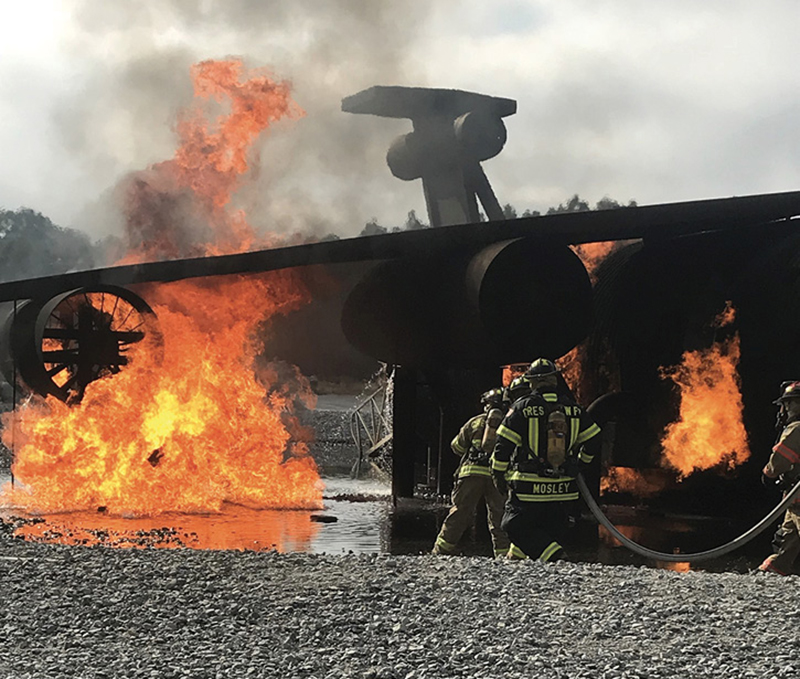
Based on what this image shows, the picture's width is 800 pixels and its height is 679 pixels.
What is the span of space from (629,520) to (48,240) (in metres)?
56.5

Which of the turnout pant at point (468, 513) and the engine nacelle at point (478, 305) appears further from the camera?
the engine nacelle at point (478, 305)

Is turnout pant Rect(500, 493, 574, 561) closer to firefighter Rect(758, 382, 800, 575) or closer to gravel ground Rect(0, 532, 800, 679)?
gravel ground Rect(0, 532, 800, 679)

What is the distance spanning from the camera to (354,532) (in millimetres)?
12719

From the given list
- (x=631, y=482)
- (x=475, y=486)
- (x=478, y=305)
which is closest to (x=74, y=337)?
(x=478, y=305)

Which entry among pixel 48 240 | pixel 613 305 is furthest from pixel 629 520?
pixel 48 240

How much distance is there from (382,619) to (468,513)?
442 cm

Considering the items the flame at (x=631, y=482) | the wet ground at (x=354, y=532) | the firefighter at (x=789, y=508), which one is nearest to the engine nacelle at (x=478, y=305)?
the wet ground at (x=354, y=532)

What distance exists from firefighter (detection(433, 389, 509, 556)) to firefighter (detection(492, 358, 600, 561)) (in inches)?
54.1

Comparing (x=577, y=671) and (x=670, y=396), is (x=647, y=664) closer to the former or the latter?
(x=577, y=671)

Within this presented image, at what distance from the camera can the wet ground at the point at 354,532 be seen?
37.2ft

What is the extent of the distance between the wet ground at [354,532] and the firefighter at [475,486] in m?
0.74

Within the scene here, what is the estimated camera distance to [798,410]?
31.9ft

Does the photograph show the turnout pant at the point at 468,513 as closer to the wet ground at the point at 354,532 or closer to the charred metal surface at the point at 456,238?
the wet ground at the point at 354,532

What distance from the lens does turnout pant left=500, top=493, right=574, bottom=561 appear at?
907 centimetres
